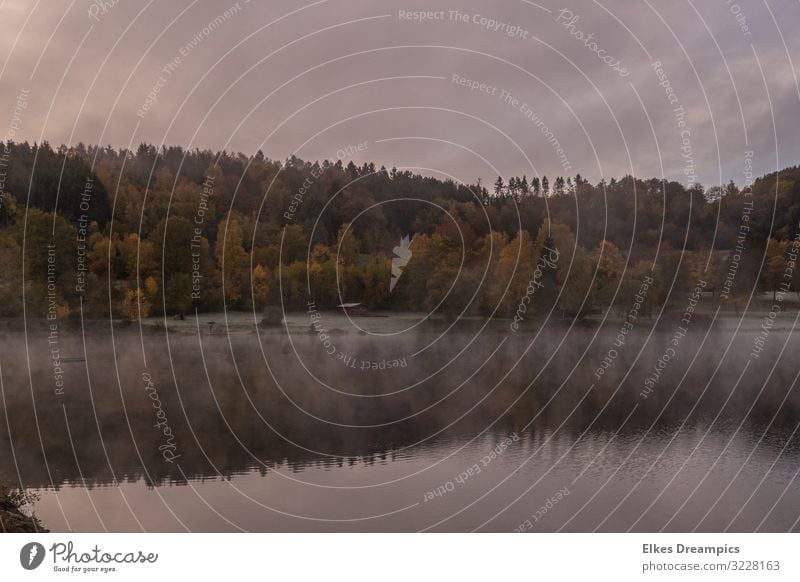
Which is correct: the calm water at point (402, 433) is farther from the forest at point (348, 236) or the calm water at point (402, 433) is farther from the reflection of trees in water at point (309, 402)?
the forest at point (348, 236)

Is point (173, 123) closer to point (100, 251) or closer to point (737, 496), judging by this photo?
point (100, 251)

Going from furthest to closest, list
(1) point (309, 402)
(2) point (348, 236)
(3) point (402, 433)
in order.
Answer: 1. (2) point (348, 236)
2. (1) point (309, 402)
3. (3) point (402, 433)

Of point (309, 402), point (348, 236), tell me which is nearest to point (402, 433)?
point (309, 402)

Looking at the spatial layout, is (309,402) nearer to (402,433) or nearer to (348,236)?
(402,433)

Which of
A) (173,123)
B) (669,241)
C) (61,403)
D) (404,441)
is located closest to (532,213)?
(669,241)

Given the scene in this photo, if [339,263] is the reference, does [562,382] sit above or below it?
below

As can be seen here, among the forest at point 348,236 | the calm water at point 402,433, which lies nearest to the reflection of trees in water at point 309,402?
the calm water at point 402,433

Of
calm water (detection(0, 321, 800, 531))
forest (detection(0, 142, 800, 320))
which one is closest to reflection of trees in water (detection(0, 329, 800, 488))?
calm water (detection(0, 321, 800, 531))
